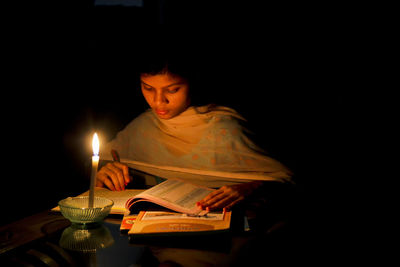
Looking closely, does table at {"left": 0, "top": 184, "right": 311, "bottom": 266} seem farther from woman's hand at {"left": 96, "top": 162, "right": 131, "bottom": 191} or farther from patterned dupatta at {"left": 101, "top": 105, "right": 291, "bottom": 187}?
patterned dupatta at {"left": 101, "top": 105, "right": 291, "bottom": 187}

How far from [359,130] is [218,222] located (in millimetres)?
1349

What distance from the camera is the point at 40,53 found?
1762mm

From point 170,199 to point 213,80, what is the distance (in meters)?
0.77

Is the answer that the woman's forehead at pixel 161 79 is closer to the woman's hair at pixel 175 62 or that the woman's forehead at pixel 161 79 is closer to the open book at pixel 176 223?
the woman's hair at pixel 175 62

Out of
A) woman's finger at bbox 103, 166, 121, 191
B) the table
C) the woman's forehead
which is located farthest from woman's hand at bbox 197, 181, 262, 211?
the woman's forehead

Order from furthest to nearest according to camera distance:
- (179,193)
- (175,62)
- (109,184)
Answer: (175,62) < (109,184) < (179,193)

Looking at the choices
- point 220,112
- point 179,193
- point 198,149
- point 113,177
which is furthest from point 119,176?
point 220,112

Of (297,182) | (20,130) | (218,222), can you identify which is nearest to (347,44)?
(297,182)

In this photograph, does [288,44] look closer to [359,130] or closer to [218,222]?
[359,130]

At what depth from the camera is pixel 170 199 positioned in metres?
1.12

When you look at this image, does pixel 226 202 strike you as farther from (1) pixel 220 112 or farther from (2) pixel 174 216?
(1) pixel 220 112

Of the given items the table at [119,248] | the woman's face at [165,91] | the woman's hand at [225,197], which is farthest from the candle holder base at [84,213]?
the woman's face at [165,91]

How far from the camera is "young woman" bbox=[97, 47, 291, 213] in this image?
4.75ft

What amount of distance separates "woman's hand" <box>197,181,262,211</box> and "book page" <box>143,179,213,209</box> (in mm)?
38
